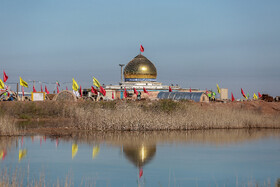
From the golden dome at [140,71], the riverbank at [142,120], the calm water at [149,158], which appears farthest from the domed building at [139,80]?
the calm water at [149,158]

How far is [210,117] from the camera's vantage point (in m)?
29.6

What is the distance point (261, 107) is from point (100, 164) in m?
25.2

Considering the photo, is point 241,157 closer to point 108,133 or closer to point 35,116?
point 108,133

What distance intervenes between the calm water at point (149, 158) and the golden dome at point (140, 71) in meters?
41.5

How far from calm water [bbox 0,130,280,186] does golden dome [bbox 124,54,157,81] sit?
136ft

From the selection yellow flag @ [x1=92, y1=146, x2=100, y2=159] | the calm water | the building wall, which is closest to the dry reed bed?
the calm water

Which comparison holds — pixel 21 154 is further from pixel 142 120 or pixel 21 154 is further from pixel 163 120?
pixel 163 120

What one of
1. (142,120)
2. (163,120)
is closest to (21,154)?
(142,120)

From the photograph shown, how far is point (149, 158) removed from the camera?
19.0 m

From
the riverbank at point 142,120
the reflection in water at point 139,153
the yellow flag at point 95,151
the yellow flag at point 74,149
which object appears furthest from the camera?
the riverbank at point 142,120

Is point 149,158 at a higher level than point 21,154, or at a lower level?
lower

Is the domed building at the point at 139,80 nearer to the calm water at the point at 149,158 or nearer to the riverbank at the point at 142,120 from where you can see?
the riverbank at the point at 142,120

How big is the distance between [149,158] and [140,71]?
49.8 m

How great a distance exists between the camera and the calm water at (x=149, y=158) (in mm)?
14984
